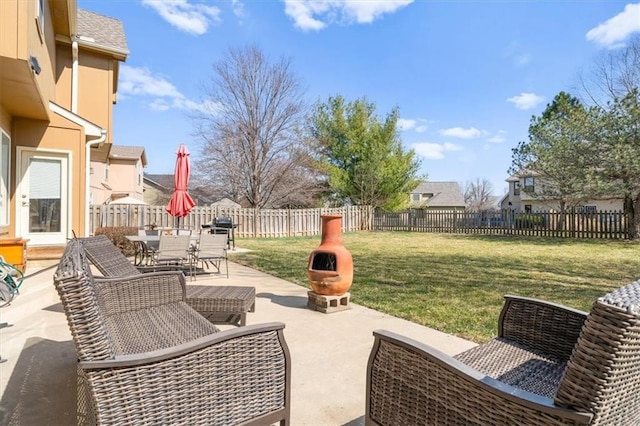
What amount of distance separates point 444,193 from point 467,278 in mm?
46385

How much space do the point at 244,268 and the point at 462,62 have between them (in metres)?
20.3

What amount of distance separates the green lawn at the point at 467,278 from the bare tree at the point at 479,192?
48575 millimetres

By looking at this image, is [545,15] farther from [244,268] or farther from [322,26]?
[244,268]

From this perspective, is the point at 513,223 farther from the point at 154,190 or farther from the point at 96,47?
the point at 154,190

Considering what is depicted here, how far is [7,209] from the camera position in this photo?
7195 millimetres

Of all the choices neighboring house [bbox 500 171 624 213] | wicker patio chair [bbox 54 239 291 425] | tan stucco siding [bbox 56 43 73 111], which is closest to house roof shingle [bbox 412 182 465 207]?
neighboring house [bbox 500 171 624 213]

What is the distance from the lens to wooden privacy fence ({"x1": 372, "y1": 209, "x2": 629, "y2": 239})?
631 inches

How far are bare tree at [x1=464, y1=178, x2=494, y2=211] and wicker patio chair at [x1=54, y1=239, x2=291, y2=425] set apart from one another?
60456 millimetres

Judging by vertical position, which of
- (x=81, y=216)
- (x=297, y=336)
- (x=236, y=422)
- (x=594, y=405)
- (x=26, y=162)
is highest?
(x=26, y=162)

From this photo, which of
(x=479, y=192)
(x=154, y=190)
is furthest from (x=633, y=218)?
(x=479, y=192)

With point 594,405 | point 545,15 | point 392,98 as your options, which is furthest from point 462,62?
point 594,405

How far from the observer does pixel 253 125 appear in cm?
2184

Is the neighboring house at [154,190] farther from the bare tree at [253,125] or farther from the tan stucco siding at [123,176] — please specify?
the bare tree at [253,125]

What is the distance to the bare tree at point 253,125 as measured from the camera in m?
21.7
